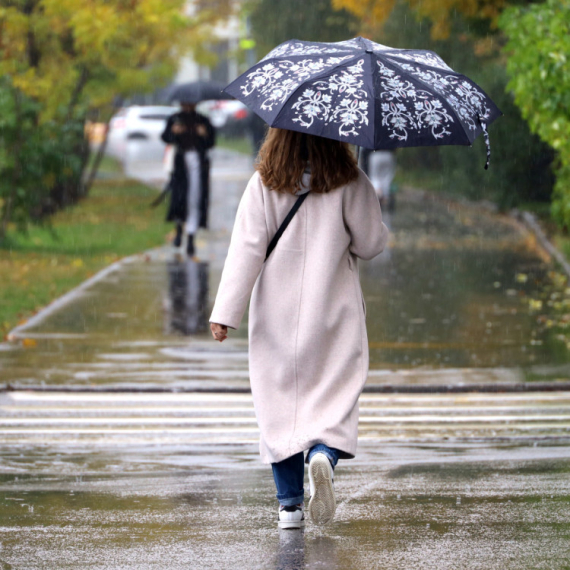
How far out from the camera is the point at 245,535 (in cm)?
462

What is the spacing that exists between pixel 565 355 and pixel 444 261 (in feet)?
20.3

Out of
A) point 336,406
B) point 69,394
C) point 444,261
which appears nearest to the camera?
point 336,406

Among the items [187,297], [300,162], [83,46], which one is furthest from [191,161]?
[300,162]

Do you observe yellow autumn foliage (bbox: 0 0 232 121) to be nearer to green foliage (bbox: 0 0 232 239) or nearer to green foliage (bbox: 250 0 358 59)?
green foliage (bbox: 0 0 232 239)

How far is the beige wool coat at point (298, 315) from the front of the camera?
15.3 ft

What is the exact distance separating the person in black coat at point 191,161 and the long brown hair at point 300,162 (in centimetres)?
1052

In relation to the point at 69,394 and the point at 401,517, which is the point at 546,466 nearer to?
the point at 401,517

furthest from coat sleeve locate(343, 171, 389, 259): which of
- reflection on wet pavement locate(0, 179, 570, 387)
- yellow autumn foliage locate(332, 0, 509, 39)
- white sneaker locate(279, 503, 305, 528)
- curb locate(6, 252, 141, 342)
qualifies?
yellow autumn foliage locate(332, 0, 509, 39)

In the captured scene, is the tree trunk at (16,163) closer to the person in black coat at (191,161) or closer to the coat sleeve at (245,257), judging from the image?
the person in black coat at (191,161)

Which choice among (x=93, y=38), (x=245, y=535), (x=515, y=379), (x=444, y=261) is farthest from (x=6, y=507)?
(x=93, y=38)

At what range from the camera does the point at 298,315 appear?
470 cm

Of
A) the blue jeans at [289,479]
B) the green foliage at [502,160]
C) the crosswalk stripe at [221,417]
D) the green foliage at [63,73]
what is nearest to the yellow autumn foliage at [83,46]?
the green foliage at [63,73]

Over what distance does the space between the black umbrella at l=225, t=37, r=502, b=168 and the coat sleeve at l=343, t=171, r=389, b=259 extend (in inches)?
9.7

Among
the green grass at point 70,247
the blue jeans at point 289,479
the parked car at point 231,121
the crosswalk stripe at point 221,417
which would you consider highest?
the blue jeans at point 289,479
